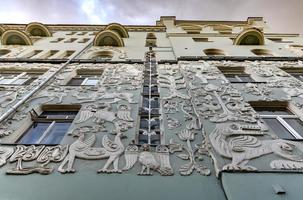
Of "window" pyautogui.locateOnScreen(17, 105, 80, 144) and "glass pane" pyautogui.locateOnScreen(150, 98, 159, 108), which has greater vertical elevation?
"glass pane" pyautogui.locateOnScreen(150, 98, 159, 108)

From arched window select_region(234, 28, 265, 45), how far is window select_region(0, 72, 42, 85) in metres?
11.3

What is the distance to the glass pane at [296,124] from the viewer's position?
6822 mm

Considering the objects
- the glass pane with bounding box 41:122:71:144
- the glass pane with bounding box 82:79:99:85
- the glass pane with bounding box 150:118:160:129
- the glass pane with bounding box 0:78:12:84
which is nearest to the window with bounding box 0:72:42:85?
the glass pane with bounding box 0:78:12:84

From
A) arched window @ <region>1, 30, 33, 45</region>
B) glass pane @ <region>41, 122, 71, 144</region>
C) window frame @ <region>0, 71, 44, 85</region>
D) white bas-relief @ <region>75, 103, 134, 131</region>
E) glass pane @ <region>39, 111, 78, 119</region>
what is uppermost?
arched window @ <region>1, 30, 33, 45</region>

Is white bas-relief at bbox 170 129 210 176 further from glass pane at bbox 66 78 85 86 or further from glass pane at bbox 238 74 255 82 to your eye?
glass pane at bbox 66 78 85 86

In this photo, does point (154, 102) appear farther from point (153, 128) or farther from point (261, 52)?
point (261, 52)

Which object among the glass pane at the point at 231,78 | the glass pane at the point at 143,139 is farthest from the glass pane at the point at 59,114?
the glass pane at the point at 231,78

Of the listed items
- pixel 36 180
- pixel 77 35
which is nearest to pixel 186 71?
pixel 36 180

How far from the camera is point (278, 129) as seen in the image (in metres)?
6.97

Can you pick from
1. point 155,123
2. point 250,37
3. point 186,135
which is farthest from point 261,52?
point 186,135

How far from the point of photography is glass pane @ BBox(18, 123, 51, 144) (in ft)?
21.5

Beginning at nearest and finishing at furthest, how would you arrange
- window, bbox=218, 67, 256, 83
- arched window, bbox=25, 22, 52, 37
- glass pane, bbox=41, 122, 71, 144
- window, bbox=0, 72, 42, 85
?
glass pane, bbox=41, 122, 71, 144
window, bbox=0, 72, 42, 85
window, bbox=218, 67, 256, 83
arched window, bbox=25, 22, 52, 37

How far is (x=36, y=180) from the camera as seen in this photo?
4.87 metres

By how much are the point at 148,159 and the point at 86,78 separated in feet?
21.8
